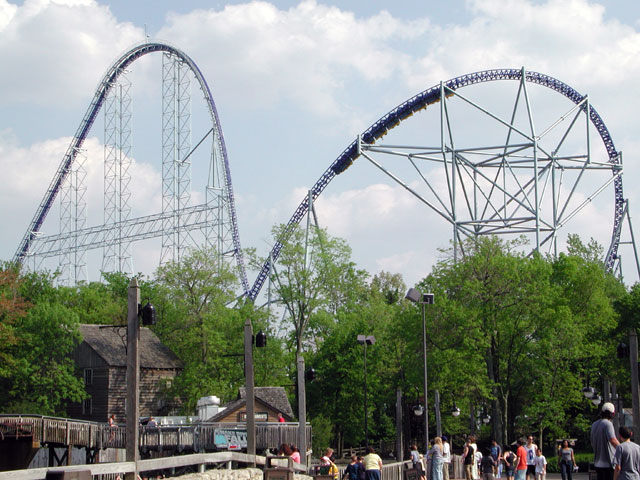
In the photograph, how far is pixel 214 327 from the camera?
53312 mm

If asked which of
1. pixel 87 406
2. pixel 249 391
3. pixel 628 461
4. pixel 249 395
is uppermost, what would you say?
pixel 249 391

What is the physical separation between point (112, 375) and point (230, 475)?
3438 cm

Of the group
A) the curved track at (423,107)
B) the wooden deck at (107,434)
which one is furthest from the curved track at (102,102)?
the wooden deck at (107,434)

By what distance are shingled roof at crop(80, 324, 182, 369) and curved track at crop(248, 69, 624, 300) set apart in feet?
32.0

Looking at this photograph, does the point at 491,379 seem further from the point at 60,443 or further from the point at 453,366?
the point at 60,443

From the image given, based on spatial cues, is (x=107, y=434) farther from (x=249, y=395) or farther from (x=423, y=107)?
(x=423, y=107)

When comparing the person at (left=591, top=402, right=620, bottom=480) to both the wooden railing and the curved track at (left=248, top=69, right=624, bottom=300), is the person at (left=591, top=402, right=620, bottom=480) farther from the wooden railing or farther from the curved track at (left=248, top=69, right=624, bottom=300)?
the curved track at (left=248, top=69, right=624, bottom=300)

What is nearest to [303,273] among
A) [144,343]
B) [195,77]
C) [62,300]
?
[144,343]

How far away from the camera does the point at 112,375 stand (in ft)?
169

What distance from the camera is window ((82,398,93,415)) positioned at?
171 feet

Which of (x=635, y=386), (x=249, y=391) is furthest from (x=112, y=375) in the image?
(x=635, y=386)

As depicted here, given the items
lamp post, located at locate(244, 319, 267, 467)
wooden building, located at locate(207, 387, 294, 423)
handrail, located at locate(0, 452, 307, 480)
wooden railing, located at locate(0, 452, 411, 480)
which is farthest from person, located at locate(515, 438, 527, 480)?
wooden building, located at locate(207, 387, 294, 423)

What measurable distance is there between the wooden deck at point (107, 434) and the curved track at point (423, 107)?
17692mm

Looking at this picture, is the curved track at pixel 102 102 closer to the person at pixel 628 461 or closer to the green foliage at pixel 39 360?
the green foliage at pixel 39 360
